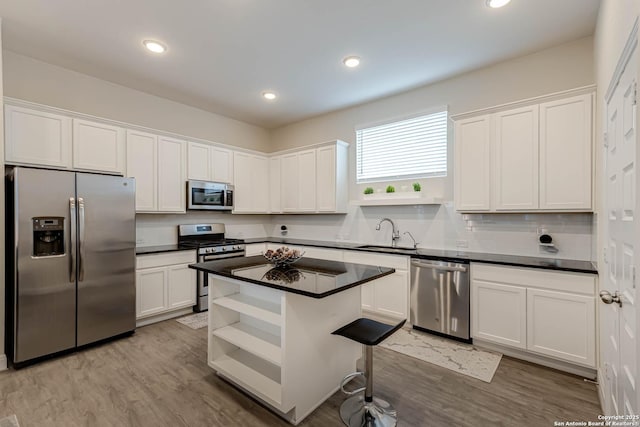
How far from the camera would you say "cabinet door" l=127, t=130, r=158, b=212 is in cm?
376

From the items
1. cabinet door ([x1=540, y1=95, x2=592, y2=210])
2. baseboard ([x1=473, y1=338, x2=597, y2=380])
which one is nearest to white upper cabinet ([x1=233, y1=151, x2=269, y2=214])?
baseboard ([x1=473, y1=338, x2=597, y2=380])

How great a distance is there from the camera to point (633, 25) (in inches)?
48.2

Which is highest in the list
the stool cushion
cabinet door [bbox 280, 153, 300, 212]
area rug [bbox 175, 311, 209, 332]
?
cabinet door [bbox 280, 153, 300, 212]

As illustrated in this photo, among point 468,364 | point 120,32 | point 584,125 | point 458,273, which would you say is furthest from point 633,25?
point 120,32

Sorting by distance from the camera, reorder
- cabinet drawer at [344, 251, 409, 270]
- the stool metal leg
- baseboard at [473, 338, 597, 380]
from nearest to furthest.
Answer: the stool metal leg
baseboard at [473, 338, 597, 380]
cabinet drawer at [344, 251, 409, 270]

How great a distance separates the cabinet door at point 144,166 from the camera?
376 centimetres

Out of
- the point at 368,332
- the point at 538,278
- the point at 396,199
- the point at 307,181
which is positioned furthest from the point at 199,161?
the point at 538,278

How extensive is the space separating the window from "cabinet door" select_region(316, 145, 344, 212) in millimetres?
413

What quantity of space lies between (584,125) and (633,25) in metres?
1.79

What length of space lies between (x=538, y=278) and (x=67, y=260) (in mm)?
4349

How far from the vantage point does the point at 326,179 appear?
472cm

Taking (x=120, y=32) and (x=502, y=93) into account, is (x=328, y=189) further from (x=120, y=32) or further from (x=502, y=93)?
(x=120, y=32)

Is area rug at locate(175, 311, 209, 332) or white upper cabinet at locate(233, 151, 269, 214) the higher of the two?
white upper cabinet at locate(233, 151, 269, 214)

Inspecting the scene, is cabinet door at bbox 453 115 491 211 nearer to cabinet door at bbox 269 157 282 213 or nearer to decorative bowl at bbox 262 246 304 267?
decorative bowl at bbox 262 246 304 267
